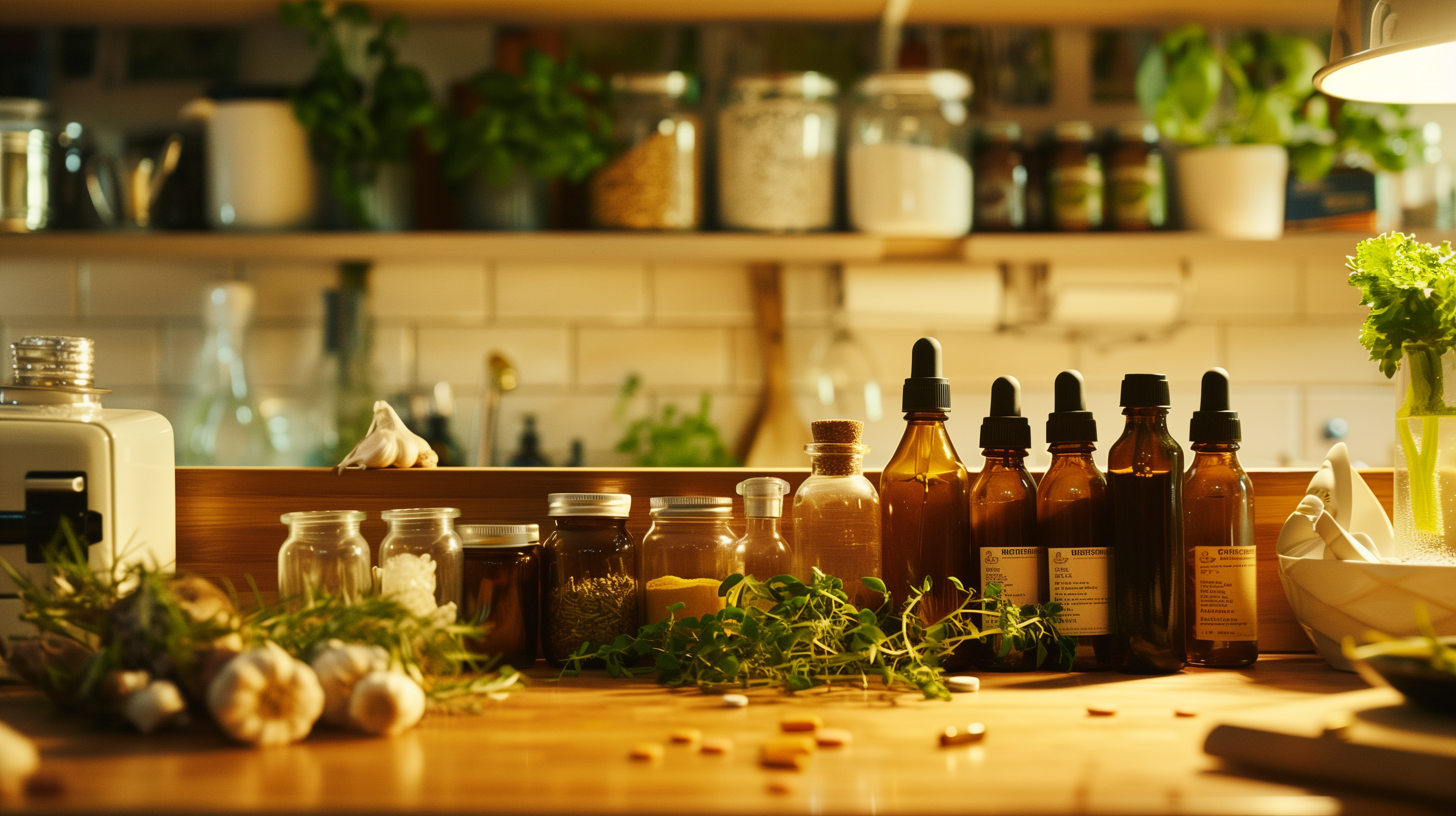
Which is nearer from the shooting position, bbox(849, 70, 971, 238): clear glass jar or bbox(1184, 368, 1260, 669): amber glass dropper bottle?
bbox(1184, 368, 1260, 669): amber glass dropper bottle

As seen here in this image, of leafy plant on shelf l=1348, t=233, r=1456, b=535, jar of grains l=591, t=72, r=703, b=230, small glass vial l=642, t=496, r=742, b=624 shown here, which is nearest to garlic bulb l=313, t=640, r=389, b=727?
small glass vial l=642, t=496, r=742, b=624

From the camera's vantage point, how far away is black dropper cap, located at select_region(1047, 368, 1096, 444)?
0.81m

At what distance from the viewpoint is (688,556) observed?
2.76 ft

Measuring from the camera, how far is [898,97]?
1.75 meters

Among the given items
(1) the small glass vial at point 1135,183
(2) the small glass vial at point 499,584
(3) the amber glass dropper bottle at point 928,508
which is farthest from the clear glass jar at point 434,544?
(1) the small glass vial at point 1135,183

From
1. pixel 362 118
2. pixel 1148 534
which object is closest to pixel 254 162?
pixel 362 118

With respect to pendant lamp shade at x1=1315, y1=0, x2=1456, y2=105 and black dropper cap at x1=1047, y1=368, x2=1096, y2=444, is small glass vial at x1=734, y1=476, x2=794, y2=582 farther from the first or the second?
pendant lamp shade at x1=1315, y1=0, x2=1456, y2=105

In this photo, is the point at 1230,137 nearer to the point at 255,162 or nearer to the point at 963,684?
the point at 963,684

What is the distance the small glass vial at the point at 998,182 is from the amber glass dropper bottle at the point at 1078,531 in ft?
3.25

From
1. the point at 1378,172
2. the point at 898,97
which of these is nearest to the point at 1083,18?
the point at 898,97

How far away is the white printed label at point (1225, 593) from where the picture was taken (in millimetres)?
811

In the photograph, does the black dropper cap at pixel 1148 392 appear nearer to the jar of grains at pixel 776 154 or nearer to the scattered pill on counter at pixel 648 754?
the scattered pill on counter at pixel 648 754

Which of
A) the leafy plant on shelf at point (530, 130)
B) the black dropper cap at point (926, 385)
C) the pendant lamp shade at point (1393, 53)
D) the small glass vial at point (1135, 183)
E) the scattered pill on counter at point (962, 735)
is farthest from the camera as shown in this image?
the small glass vial at point (1135, 183)

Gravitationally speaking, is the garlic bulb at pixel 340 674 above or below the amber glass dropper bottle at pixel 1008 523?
below
